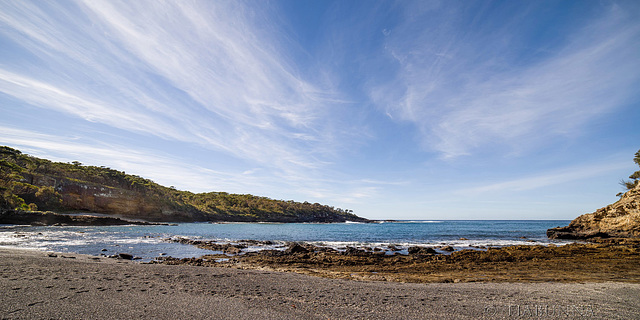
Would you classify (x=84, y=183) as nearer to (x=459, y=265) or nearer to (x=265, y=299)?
(x=265, y=299)

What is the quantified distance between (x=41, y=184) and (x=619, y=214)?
125082 millimetres

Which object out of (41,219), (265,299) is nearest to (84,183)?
(41,219)

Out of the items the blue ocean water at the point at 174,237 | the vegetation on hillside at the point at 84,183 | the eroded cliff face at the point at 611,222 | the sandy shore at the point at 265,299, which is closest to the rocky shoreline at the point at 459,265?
the sandy shore at the point at 265,299

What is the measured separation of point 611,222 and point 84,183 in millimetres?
125522

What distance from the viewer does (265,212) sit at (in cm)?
15438

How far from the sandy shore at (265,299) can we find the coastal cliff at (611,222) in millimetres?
39912

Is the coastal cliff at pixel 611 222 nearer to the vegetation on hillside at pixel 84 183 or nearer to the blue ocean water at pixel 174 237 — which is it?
the blue ocean water at pixel 174 237

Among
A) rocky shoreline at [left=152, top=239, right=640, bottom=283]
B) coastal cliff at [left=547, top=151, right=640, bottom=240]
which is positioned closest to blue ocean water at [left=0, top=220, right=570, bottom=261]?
coastal cliff at [left=547, top=151, right=640, bottom=240]

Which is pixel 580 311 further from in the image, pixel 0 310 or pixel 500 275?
pixel 0 310

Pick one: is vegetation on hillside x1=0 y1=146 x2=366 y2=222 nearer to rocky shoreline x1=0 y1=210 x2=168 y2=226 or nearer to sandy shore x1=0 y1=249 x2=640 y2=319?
rocky shoreline x1=0 y1=210 x2=168 y2=226

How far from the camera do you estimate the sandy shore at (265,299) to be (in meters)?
6.66

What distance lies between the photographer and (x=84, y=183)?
8075 cm

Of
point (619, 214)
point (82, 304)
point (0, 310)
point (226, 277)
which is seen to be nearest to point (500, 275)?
point (226, 277)

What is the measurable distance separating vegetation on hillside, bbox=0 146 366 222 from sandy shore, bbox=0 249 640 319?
223ft
